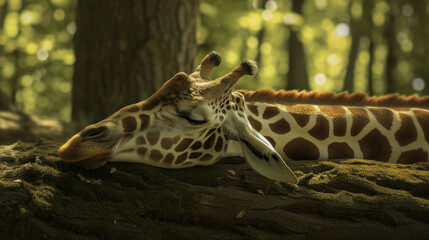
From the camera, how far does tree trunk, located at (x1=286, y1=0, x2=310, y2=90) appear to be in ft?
36.2

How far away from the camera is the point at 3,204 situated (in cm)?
194

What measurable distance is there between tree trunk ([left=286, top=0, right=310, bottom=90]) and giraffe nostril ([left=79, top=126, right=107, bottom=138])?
898 centimetres

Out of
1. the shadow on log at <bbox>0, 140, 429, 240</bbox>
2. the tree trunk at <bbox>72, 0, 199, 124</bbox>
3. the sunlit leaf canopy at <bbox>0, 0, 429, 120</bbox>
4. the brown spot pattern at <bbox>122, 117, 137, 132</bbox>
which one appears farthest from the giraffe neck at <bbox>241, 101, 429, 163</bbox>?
the sunlit leaf canopy at <bbox>0, 0, 429, 120</bbox>

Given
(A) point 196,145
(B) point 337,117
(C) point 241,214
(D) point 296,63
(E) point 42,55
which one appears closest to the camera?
(C) point 241,214

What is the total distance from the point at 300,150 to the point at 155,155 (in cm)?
104

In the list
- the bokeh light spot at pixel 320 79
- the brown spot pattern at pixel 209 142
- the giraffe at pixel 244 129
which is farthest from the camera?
the bokeh light spot at pixel 320 79

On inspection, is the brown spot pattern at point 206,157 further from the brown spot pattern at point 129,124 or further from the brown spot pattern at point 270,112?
the brown spot pattern at point 270,112

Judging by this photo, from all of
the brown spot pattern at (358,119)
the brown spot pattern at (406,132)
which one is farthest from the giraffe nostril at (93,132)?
the brown spot pattern at (406,132)

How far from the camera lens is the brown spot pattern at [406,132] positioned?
3182 mm

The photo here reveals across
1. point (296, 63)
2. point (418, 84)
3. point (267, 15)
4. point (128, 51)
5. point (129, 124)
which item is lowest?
point (418, 84)

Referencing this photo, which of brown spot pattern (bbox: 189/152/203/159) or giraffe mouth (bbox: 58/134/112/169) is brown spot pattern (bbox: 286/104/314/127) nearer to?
brown spot pattern (bbox: 189/152/203/159)

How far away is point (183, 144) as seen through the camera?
2.40m

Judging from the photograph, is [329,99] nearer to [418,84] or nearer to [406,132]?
[406,132]

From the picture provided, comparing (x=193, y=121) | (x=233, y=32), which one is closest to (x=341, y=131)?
(x=193, y=121)
